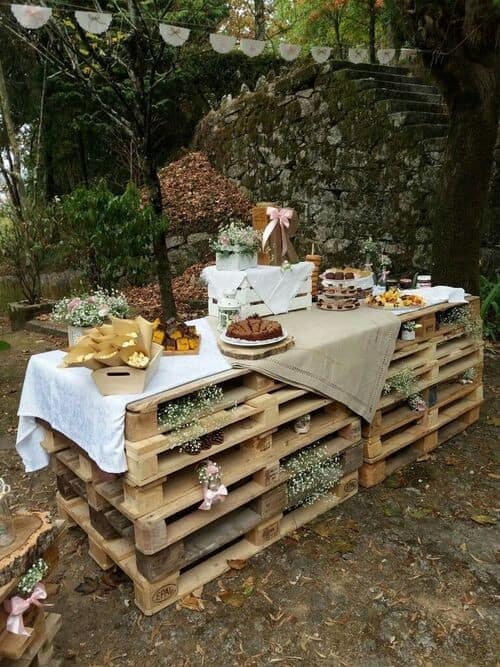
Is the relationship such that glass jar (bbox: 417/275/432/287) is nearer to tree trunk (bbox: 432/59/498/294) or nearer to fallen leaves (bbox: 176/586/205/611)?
tree trunk (bbox: 432/59/498/294)

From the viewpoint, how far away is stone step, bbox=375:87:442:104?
6926mm

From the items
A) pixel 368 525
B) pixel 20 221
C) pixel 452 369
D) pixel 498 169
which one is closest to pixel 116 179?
pixel 20 221

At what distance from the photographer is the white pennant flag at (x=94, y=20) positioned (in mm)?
4098

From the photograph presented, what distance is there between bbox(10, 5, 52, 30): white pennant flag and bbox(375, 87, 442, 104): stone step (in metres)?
4.52

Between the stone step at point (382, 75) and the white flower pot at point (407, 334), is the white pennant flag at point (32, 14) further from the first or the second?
the stone step at point (382, 75)

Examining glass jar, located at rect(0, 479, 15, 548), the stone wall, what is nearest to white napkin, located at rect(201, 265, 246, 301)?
glass jar, located at rect(0, 479, 15, 548)

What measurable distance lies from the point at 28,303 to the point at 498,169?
23.2 feet

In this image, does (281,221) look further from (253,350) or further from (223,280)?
(253,350)

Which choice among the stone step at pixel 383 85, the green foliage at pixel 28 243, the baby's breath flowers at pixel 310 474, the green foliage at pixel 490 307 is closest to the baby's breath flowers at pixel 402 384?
the baby's breath flowers at pixel 310 474

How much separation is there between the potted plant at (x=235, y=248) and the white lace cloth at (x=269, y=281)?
0.05 meters

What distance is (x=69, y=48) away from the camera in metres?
4.60

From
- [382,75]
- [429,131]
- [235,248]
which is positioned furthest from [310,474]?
[382,75]

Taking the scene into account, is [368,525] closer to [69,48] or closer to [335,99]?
[69,48]

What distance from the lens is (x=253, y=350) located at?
8.41 ft
